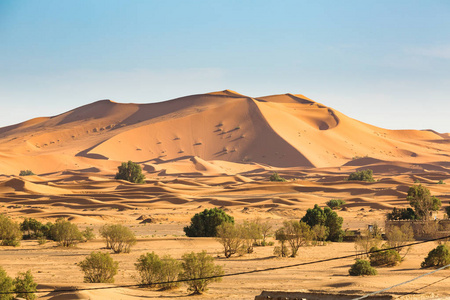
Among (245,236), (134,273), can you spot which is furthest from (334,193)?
(134,273)

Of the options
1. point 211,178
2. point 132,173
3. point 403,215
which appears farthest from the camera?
point 211,178

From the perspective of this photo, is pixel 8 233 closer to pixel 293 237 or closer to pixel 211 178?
pixel 293 237

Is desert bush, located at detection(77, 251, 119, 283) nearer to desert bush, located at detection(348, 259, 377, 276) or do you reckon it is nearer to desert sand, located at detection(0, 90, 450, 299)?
desert sand, located at detection(0, 90, 450, 299)

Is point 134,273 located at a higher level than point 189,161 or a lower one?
lower

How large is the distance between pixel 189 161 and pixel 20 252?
8961 cm

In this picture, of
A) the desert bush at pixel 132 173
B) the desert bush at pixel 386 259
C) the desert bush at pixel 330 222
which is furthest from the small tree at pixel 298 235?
the desert bush at pixel 132 173

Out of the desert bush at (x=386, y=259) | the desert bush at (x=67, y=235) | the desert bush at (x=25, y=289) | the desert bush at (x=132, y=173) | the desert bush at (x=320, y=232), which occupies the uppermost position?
the desert bush at (x=132, y=173)

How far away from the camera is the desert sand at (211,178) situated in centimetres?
2432

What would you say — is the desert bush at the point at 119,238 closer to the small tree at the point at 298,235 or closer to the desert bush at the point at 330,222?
the small tree at the point at 298,235

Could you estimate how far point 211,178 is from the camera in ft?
307

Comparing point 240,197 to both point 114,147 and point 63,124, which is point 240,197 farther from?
point 63,124

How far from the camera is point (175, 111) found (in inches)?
6491

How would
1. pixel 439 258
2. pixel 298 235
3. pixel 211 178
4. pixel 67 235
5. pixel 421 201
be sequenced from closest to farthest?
pixel 439 258 < pixel 298 235 < pixel 67 235 < pixel 421 201 < pixel 211 178

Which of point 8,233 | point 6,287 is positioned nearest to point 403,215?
point 8,233
